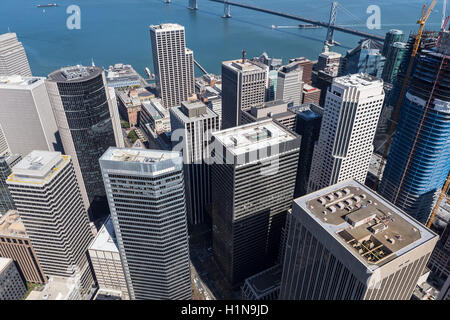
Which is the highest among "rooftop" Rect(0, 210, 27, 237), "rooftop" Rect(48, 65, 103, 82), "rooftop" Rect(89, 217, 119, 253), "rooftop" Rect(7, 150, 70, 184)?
"rooftop" Rect(48, 65, 103, 82)

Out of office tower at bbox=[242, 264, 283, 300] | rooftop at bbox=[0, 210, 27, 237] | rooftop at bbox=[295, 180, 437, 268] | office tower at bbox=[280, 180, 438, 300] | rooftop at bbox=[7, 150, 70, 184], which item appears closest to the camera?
office tower at bbox=[280, 180, 438, 300]

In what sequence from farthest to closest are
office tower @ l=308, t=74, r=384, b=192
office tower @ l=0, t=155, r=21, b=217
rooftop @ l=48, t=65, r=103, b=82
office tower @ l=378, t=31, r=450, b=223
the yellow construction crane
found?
the yellow construction crane
office tower @ l=0, t=155, r=21, b=217
rooftop @ l=48, t=65, r=103, b=82
office tower @ l=308, t=74, r=384, b=192
office tower @ l=378, t=31, r=450, b=223

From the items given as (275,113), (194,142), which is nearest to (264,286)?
(194,142)

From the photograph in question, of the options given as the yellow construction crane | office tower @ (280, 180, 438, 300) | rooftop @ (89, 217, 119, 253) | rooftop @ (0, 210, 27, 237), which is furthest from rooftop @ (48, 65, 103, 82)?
the yellow construction crane

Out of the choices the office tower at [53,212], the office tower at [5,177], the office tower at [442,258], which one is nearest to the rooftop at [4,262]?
the office tower at [53,212]

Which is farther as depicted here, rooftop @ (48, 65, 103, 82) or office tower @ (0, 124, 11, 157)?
office tower @ (0, 124, 11, 157)

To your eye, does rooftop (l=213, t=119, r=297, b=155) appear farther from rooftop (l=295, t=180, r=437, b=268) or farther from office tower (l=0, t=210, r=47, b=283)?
office tower (l=0, t=210, r=47, b=283)
